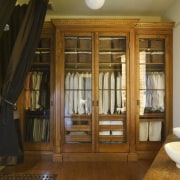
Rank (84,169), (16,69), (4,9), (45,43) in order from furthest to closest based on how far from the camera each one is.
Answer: (45,43) < (84,169) < (16,69) < (4,9)

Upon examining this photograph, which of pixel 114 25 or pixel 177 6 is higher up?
pixel 177 6

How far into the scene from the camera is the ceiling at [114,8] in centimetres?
403

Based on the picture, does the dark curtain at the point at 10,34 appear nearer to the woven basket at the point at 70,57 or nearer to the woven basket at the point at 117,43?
the woven basket at the point at 70,57

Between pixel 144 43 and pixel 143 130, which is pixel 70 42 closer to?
pixel 144 43

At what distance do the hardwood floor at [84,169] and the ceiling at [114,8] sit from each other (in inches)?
102

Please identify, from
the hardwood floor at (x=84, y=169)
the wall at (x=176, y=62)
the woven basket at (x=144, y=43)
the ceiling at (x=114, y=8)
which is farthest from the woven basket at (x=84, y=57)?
the hardwood floor at (x=84, y=169)

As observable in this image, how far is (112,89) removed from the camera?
4.23m

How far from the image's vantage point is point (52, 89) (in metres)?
4.20

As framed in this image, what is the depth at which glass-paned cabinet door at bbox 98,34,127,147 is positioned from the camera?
4168mm

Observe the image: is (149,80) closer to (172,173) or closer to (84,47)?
(84,47)

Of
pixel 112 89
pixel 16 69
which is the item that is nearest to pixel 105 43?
pixel 112 89

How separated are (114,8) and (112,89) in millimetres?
1412

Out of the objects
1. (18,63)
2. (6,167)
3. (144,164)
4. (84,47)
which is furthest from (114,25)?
(6,167)

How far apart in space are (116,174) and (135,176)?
0.26m
